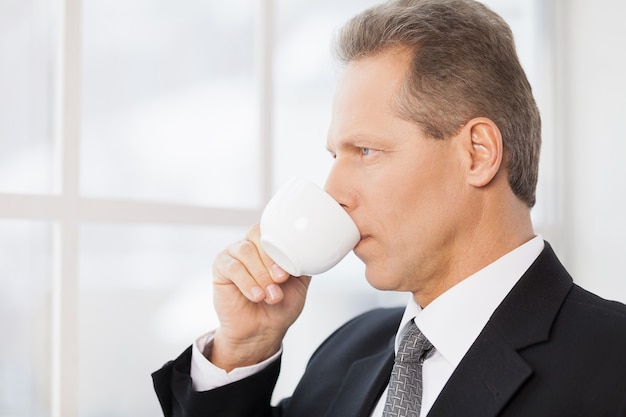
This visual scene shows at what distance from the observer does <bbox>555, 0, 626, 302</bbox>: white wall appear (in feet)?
9.40

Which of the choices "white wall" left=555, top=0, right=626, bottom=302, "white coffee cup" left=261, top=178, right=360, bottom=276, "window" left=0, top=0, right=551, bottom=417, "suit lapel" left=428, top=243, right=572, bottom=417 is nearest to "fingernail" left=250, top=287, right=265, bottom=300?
"white coffee cup" left=261, top=178, right=360, bottom=276

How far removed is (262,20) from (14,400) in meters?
1.18

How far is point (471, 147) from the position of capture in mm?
1285

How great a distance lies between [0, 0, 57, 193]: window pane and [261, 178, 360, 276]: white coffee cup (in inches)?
24.0

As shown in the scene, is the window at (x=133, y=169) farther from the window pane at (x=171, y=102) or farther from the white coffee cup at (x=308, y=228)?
the white coffee cup at (x=308, y=228)

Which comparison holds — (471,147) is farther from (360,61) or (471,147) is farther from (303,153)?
(303,153)

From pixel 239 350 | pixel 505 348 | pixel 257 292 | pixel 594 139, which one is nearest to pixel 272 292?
pixel 257 292

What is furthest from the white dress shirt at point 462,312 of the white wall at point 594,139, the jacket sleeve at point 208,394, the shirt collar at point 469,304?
the white wall at point 594,139

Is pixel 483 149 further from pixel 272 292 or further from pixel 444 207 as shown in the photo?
pixel 272 292

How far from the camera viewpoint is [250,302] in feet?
4.76

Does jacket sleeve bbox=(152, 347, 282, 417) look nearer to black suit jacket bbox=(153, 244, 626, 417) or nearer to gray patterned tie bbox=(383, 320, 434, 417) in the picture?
black suit jacket bbox=(153, 244, 626, 417)

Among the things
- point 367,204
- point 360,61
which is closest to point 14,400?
point 367,204

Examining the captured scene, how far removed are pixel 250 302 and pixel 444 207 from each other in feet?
1.42

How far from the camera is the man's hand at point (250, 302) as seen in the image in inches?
52.9
